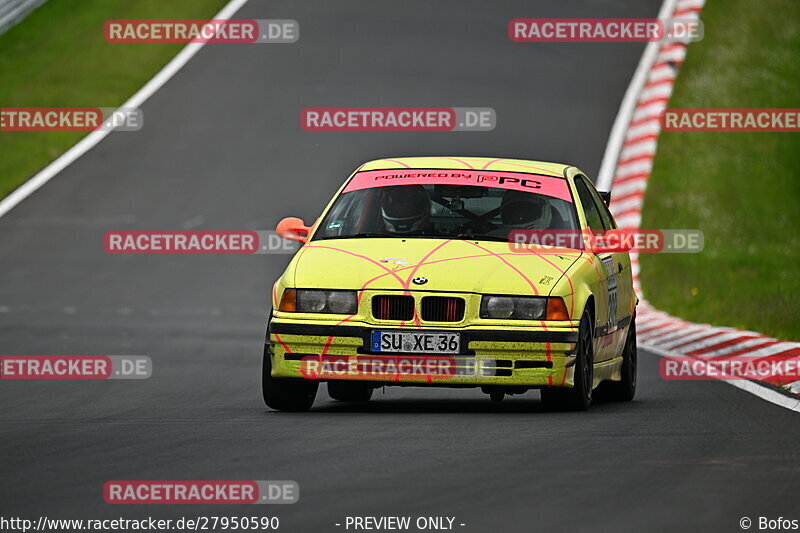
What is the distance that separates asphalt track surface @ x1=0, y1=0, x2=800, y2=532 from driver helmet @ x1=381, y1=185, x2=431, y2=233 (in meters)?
1.14

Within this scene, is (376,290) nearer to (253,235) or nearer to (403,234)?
(403,234)

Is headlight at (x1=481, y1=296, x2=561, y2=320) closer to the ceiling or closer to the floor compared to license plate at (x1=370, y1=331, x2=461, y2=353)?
closer to the ceiling

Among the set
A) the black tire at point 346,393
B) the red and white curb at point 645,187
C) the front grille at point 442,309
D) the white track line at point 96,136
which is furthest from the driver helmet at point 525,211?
the white track line at point 96,136

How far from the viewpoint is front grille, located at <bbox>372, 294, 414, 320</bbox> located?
9.91 metres

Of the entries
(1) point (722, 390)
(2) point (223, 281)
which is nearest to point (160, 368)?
(1) point (722, 390)

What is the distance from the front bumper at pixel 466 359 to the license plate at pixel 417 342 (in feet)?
0.10

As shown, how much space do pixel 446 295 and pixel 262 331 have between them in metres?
6.96

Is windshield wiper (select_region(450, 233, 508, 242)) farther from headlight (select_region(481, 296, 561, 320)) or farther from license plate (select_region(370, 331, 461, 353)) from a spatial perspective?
license plate (select_region(370, 331, 461, 353))

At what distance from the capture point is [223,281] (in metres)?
19.8

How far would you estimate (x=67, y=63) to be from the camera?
30656 millimetres

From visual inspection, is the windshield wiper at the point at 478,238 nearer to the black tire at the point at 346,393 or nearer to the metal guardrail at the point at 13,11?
the black tire at the point at 346,393

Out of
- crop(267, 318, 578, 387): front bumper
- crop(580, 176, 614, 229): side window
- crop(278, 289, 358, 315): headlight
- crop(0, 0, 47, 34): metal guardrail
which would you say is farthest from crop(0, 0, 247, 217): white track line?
crop(267, 318, 578, 387): front bumper

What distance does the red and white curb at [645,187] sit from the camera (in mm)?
13945

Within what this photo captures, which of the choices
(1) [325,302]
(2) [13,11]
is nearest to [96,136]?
(2) [13,11]
